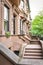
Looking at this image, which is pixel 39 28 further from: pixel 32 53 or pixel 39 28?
pixel 32 53

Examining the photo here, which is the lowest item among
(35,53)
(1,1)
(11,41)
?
(35,53)

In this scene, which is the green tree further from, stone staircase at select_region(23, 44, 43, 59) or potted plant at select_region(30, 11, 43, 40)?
stone staircase at select_region(23, 44, 43, 59)

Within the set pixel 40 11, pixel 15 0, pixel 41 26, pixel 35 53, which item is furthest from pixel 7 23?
pixel 40 11

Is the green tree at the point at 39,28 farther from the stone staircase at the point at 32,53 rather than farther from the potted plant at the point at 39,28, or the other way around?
the stone staircase at the point at 32,53

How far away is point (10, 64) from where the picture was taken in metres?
8.13

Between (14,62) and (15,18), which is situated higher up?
(15,18)

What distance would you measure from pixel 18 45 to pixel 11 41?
3.62ft

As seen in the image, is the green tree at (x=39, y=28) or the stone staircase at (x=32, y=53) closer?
the stone staircase at (x=32, y=53)

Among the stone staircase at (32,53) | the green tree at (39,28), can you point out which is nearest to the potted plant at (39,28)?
the green tree at (39,28)

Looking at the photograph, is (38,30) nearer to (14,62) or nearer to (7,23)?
(7,23)

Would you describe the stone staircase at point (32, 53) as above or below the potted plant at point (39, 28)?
below

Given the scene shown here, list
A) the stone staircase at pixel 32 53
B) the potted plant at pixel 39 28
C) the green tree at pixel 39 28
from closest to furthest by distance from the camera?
the stone staircase at pixel 32 53 → the potted plant at pixel 39 28 → the green tree at pixel 39 28

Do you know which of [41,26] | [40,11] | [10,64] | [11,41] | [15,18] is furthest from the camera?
[40,11]

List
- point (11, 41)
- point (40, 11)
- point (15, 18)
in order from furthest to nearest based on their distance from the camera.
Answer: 1. point (40, 11)
2. point (15, 18)
3. point (11, 41)
